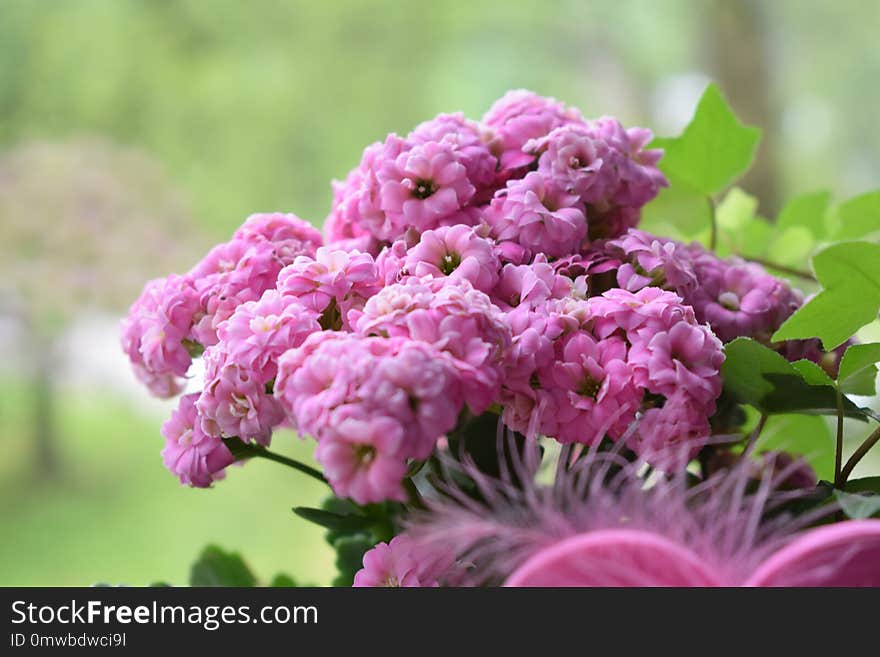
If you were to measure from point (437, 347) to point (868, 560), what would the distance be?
18 cm

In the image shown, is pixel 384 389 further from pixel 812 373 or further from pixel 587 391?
pixel 812 373

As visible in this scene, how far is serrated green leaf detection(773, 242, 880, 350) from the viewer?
0.45 metres

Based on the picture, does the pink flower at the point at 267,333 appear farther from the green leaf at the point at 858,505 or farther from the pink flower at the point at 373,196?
the green leaf at the point at 858,505

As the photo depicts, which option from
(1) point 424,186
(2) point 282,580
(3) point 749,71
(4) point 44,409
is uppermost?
(3) point 749,71

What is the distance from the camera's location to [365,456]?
0.36 m

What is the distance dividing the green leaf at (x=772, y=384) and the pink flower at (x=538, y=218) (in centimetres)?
10

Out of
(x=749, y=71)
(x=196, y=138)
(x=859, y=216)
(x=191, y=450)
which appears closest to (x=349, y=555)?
(x=191, y=450)

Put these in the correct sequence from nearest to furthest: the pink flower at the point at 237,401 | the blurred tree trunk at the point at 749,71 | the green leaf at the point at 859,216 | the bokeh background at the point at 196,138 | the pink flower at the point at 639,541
Answer: the pink flower at the point at 639,541, the pink flower at the point at 237,401, the green leaf at the point at 859,216, the blurred tree trunk at the point at 749,71, the bokeh background at the point at 196,138

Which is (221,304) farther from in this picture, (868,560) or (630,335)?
(868,560)

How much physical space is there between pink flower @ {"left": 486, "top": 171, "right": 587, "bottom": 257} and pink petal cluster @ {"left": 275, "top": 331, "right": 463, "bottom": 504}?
0.47ft

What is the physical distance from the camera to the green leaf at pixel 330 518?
50cm

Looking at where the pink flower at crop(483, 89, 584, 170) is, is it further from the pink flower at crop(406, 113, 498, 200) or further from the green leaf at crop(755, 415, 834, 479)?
the green leaf at crop(755, 415, 834, 479)

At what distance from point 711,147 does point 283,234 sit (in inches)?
11.7

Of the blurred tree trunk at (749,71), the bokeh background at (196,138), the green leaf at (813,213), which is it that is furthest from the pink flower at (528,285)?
the bokeh background at (196,138)
